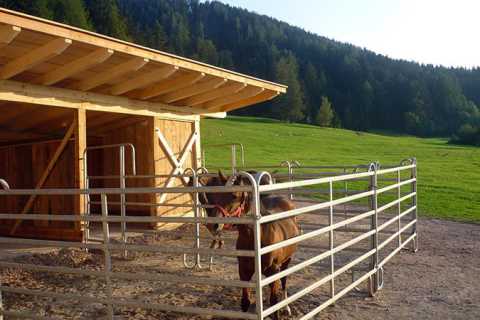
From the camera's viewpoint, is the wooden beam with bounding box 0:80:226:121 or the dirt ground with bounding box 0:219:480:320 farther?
the wooden beam with bounding box 0:80:226:121

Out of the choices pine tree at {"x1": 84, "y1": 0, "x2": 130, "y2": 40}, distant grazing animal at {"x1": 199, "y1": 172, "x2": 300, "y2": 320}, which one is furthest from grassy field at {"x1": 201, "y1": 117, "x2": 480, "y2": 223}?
pine tree at {"x1": 84, "y1": 0, "x2": 130, "y2": 40}

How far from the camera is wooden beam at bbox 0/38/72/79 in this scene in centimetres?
729

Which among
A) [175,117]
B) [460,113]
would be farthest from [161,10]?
[175,117]

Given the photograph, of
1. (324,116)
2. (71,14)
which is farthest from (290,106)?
(71,14)

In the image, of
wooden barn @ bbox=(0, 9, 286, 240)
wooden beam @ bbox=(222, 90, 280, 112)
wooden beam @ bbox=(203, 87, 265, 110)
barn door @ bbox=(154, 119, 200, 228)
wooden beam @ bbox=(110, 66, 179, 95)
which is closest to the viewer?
wooden barn @ bbox=(0, 9, 286, 240)

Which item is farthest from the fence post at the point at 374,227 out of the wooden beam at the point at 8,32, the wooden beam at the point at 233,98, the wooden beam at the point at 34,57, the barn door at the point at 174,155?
the wooden beam at the point at 233,98

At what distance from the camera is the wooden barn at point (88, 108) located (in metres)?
7.71

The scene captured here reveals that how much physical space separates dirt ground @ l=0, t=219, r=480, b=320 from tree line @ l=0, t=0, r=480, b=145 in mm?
57294

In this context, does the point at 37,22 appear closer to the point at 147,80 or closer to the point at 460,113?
the point at 147,80

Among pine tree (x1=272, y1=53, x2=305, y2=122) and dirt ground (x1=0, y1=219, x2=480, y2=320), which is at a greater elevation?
pine tree (x1=272, y1=53, x2=305, y2=122)

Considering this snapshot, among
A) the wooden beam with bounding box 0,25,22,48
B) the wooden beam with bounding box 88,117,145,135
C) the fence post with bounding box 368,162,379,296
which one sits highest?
the wooden beam with bounding box 0,25,22,48

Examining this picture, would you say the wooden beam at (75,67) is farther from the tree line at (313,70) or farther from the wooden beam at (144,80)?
the tree line at (313,70)

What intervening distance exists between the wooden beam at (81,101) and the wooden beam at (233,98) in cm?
84

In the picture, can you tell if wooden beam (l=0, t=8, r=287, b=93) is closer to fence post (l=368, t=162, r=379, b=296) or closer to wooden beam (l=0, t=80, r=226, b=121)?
wooden beam (l=0, t=80, r=226, b=121)
